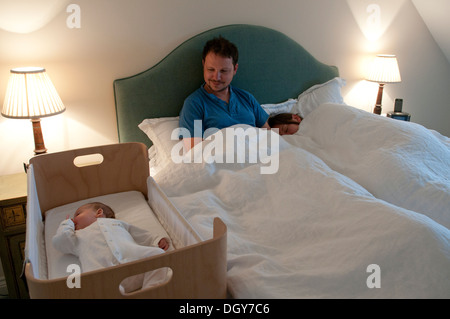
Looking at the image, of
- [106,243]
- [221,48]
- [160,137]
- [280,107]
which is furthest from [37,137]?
[280,107]

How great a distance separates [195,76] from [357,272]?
58.1 inches

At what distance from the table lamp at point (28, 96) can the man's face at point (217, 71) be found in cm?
79

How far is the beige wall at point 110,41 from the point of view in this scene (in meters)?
1.74

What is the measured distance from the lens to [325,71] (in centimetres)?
249

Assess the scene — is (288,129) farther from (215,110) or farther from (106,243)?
(106,243)

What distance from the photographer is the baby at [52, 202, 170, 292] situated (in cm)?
98

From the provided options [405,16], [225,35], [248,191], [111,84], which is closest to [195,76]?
[225,35]

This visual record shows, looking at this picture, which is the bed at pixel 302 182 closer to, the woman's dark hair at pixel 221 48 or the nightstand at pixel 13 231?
the woman's dark hair at pixel 221 48

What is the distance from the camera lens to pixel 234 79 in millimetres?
2176

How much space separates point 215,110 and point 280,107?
0.54 m

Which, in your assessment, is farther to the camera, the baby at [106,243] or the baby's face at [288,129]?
the baby's face at [288,129]

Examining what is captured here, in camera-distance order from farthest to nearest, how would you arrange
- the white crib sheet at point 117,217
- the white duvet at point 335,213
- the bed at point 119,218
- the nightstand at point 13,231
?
1. the nightstand at point 13,231
2. the white crib sheet at point 117,217
3. the white duvet at point 335,213
4. the bed at point 119,218

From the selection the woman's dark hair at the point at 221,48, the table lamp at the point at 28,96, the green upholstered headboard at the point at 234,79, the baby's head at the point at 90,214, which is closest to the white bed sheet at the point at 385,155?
the green upholstered headboard at the point at 234,79
